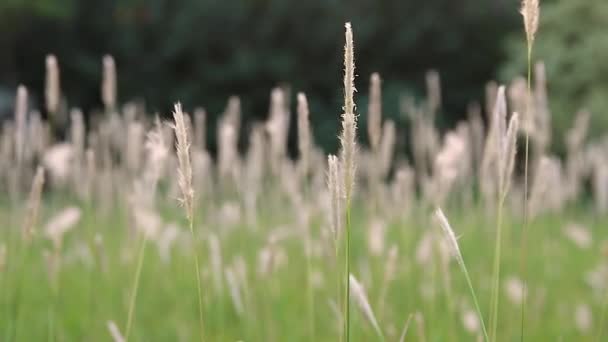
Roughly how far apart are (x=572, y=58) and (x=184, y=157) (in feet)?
47.8

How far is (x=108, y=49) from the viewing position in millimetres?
16625

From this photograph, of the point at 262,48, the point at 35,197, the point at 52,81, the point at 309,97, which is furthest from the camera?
the point at 262,48

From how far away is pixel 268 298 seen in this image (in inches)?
83.7

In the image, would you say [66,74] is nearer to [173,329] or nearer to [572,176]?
[572,176]

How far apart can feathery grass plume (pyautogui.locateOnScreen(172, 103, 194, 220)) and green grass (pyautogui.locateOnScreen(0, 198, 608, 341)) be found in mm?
699

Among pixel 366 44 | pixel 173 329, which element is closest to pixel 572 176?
pixel 173 329

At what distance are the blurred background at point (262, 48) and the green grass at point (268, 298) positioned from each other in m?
11.3

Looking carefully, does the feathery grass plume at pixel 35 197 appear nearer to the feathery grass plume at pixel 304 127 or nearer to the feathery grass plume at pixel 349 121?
the feathery grass plume at pixel 304 127

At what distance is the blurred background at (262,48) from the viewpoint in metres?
15.9

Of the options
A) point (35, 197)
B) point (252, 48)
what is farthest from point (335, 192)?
point (252, 48)

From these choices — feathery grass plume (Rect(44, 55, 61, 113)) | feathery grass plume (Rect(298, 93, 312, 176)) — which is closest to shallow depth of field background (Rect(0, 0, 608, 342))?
feathery grass plume (Rect(44, 55, 61, 113))

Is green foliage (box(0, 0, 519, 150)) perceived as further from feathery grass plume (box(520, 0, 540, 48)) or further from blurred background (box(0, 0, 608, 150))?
feathery grass plume (box(520, 0, 540, 48))

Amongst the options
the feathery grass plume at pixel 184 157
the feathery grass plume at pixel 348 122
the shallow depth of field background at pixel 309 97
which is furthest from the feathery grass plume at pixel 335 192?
the shallow depth of field background at pixel 309 97

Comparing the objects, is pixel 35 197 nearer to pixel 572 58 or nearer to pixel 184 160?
pixel 184 160
